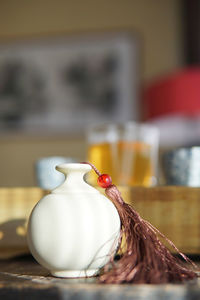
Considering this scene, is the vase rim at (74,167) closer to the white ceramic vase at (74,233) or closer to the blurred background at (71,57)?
the white ceramic vase at (74,233)

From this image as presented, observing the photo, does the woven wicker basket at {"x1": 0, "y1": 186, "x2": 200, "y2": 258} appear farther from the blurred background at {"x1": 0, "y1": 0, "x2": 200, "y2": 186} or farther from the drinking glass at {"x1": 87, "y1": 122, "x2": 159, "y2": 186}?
the blurred background at {"x1": 0, "y1": 0, "x2": 200, "y2": 186}

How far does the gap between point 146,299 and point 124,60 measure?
104 inches

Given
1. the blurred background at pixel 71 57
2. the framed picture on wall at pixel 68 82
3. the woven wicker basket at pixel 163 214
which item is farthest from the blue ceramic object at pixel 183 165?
the framed picture on wall at pixel 68 82

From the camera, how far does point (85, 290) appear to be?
50 cm

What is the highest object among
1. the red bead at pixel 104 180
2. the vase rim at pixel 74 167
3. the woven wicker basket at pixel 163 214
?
the vase rim at pixel 74 167

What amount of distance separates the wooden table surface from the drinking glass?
59 cm

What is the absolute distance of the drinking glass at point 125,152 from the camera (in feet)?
3.84

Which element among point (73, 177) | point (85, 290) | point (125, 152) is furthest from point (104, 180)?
point (125, 152)

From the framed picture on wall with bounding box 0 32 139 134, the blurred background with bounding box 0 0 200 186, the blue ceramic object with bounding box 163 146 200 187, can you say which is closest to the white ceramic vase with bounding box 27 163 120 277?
the blue ceramic object with bounding box 163 146 200 187

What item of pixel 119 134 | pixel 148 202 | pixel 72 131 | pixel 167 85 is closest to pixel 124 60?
pixel 72 131

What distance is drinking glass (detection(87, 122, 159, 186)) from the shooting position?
1171mm

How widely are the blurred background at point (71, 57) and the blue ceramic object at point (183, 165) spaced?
1749 millimetres

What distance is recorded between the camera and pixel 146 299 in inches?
18.9

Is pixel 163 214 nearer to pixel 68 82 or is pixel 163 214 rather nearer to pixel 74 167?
pixel 74 167
